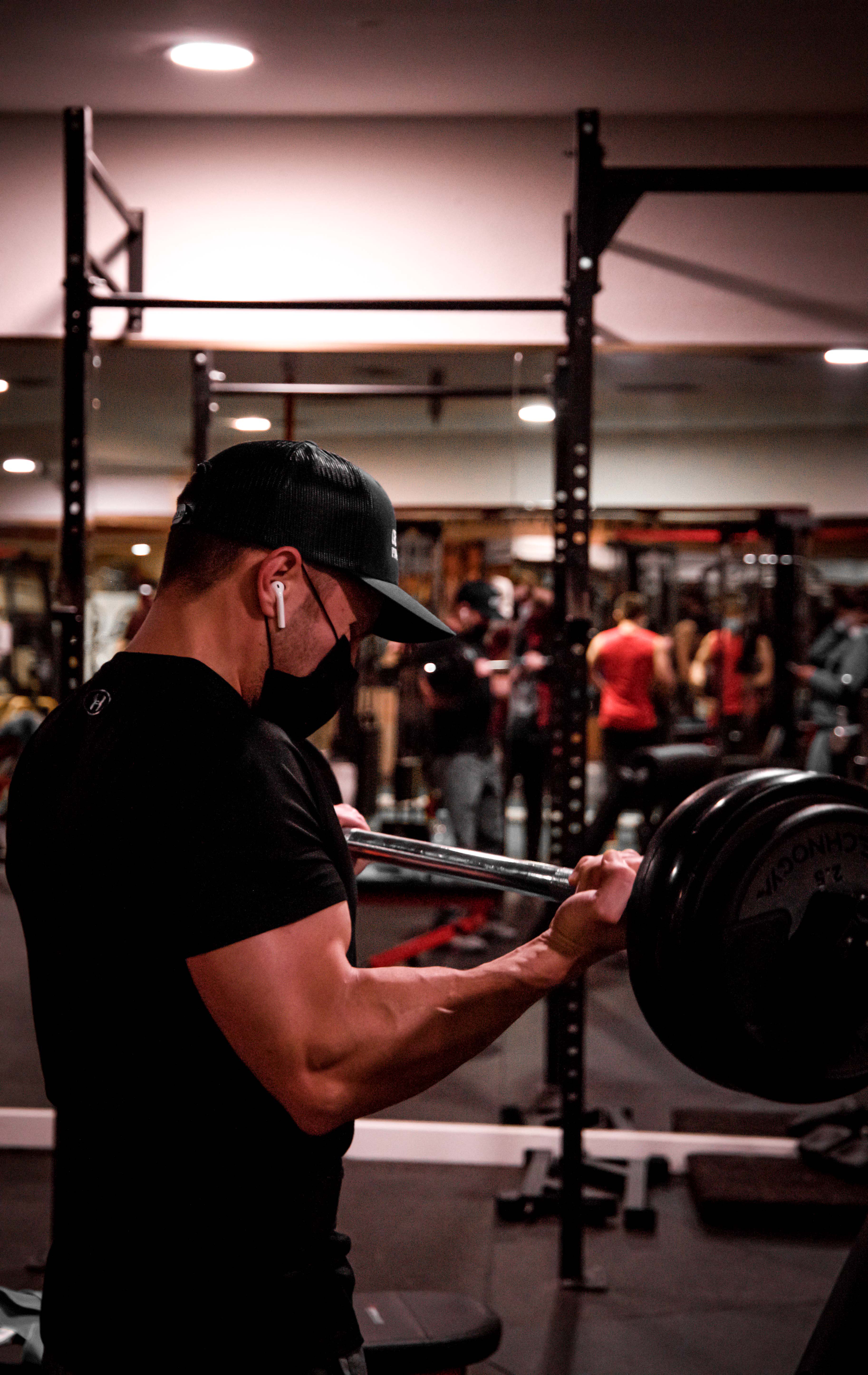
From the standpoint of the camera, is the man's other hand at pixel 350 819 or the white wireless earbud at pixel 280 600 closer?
the white wireless earbud at pixel 280 600

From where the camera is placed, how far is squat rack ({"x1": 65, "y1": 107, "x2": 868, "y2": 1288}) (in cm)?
264

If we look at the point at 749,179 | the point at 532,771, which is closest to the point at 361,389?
the point at 749,179

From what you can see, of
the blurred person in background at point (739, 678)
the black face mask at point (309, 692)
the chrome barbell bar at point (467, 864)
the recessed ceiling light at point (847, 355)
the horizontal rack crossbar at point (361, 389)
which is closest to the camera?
the black face mask at point (309, 692)

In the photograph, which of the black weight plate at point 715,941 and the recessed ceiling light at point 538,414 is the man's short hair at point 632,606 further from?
the black weight plate at point 715,941

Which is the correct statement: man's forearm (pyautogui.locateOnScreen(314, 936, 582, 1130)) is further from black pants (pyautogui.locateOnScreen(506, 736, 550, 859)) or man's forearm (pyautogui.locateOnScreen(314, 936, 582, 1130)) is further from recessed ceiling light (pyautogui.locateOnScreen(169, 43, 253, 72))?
black pants (pyautogui.locateOnScreen(506, 736, 550, 859))

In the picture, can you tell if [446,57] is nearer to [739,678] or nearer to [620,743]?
[620,743]

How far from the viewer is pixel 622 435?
726cm

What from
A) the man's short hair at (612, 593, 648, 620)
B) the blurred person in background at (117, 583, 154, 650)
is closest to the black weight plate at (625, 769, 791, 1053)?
the blurred person in background at (117, 583, 154, 650)

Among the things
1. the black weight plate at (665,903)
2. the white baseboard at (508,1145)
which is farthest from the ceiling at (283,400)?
the white baseboard at (508,1145)

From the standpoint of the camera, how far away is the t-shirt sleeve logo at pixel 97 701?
41.8 inches

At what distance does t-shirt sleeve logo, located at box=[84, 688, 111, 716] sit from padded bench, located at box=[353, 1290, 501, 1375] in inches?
49.0

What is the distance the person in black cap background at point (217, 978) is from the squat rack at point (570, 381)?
1.62 m

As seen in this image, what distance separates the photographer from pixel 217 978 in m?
0.96

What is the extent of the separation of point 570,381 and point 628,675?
3.14 meters
